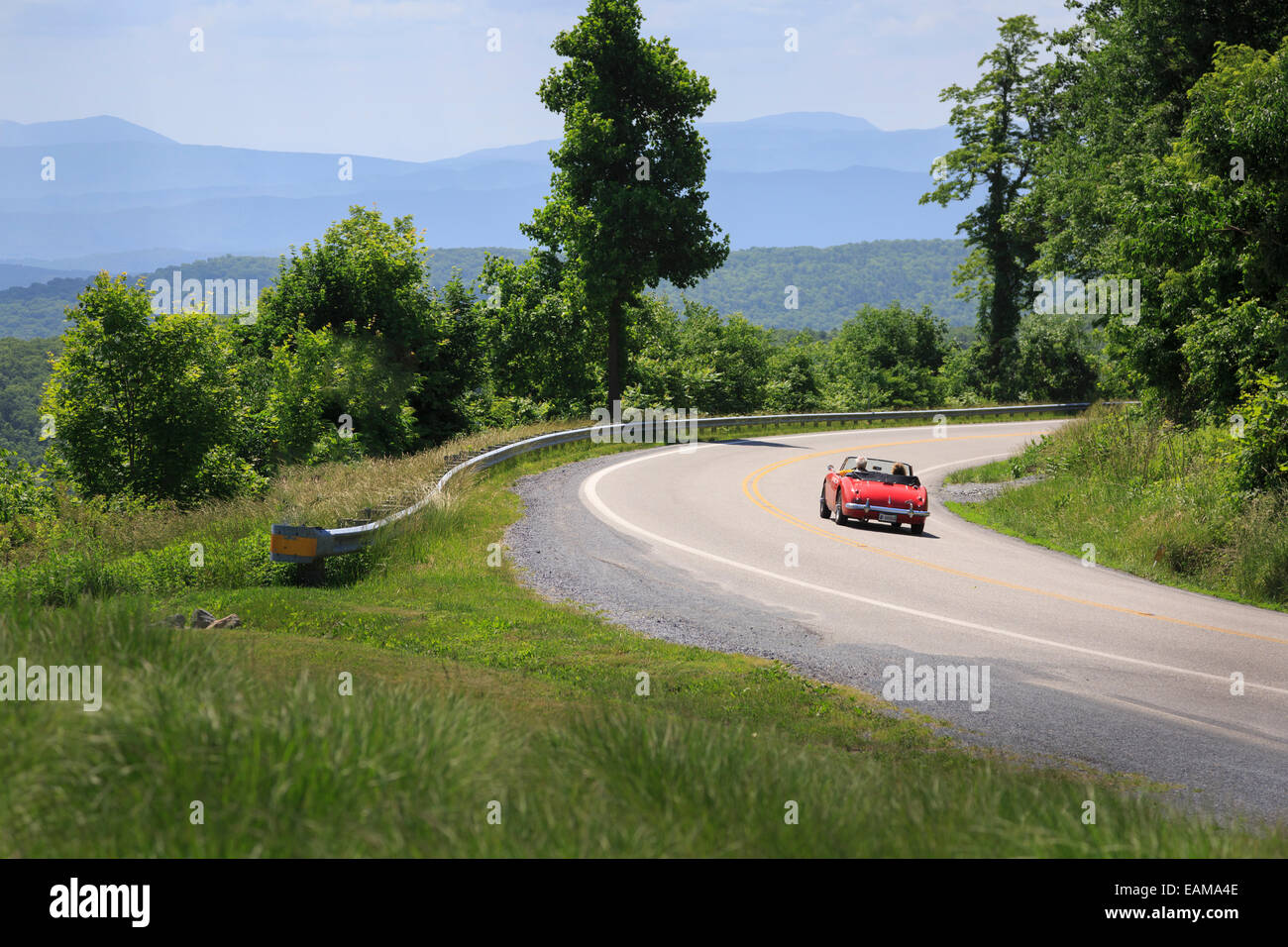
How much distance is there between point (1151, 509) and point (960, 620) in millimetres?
7508

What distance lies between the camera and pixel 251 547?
39.8 feet

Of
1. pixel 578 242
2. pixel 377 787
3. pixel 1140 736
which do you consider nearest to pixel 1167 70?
pixel 578 242

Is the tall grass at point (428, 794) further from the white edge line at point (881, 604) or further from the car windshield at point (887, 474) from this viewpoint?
the car windshield at point (887, 474)

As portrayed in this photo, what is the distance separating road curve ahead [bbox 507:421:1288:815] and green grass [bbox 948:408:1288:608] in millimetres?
897

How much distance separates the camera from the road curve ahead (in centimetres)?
742

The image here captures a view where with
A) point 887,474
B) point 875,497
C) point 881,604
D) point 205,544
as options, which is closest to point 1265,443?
point 875,497

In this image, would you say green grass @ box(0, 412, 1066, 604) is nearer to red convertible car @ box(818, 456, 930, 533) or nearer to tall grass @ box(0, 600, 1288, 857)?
tall grass @ box(0, 600, 1288, 857)

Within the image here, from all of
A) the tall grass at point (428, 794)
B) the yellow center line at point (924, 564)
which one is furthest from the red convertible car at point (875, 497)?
the tall grass at point (428, 794)

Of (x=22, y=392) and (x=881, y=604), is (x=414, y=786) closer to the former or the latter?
(x=881, y=604)

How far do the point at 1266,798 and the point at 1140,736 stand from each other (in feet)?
3.81

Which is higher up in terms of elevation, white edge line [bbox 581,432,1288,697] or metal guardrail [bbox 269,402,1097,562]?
metal guardrail [bbox 269,402,1097,562]

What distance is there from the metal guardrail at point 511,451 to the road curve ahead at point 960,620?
2.00 metres

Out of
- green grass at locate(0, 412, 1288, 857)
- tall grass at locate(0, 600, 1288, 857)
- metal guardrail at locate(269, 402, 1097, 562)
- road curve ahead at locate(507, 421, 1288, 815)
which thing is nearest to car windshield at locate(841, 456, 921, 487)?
road curve ahead at locate(507, 421, 1288, 815)
